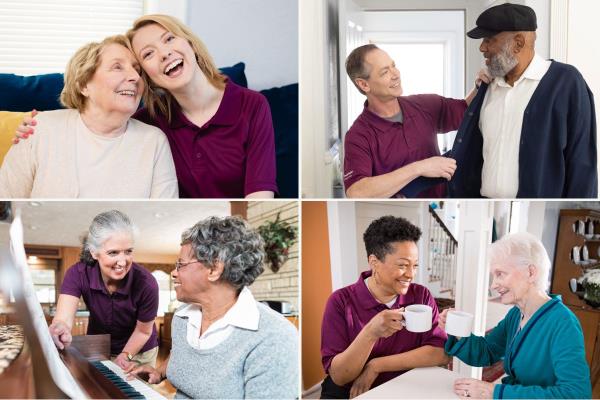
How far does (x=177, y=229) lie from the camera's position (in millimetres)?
2502

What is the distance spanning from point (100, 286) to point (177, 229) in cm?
36

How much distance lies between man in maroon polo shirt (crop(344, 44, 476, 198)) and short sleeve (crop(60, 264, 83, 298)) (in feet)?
3.68

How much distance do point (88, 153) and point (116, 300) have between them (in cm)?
55

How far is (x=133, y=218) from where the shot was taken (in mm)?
2504

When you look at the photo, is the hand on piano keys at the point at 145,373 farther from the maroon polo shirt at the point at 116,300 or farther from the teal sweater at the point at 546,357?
the teal sweater at the point at 546,357

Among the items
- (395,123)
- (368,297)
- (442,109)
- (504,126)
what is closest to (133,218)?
(368,297)

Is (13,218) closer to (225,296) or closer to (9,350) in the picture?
(9,350)

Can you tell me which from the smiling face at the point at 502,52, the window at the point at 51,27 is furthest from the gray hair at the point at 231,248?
the smiling face at the point at 502,52

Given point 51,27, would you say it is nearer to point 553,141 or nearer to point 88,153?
point 88,153

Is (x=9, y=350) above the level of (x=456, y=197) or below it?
below

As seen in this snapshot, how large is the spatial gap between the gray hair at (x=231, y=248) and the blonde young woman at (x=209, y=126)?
0.11 meters

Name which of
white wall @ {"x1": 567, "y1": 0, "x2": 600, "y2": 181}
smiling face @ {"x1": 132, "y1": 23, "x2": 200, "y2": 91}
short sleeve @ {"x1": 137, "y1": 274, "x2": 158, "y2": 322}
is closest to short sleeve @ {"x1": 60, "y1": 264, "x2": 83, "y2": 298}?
short sleeve @ {"x1": 137, "y1": 274, "x2": 158, "y2": 322}

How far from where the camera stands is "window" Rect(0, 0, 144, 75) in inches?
101

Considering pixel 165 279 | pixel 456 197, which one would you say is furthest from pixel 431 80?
pixel 165 279
